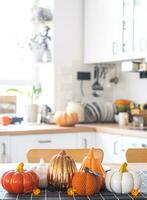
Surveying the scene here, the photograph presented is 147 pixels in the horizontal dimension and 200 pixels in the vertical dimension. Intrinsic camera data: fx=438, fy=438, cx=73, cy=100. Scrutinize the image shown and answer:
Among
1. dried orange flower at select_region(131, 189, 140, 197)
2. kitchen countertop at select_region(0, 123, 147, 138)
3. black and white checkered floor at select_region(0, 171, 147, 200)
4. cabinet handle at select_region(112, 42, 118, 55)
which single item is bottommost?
black and white checkered floor at select_region(0, 171, 147, 200)

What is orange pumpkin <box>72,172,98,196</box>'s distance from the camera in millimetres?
1514

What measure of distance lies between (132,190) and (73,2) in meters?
3.21

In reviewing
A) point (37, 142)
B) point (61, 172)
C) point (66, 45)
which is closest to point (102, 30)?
point (66, 45)

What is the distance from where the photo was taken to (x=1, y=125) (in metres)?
4.00

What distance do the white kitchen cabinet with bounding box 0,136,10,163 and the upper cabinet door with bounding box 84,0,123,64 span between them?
4.33ft

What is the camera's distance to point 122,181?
1.53 m

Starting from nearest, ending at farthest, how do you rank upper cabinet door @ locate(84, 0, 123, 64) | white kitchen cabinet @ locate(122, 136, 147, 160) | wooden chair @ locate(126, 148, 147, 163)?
wooden chair @ locate(126, 148, 147, 163) → white kitchen cabinet @ locate(122, 136, 147, 160) → upper cabinet door @ locate(84, 0, 123, 64)

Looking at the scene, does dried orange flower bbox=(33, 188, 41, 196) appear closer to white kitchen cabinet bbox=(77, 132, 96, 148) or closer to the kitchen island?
the kitchen island

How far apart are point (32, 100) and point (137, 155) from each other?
2.29m

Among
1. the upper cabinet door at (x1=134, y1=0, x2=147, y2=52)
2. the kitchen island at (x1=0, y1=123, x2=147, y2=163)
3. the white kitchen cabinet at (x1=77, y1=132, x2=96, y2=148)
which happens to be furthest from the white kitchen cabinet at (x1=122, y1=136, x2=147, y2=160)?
the upper cabinet door at (x1=134, y1=0, x2=147, y2=52)

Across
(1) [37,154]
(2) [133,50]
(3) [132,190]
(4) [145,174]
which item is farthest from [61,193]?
(2) [133,50]

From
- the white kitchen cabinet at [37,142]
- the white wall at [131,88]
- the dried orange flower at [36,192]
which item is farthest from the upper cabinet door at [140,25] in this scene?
the dried orange flower at [36,192]

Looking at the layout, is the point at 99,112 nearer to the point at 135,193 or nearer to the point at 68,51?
the point at 68,51

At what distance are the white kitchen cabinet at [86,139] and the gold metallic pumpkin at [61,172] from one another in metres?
2.25
